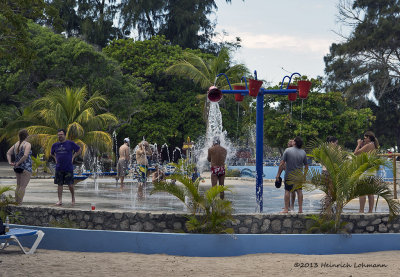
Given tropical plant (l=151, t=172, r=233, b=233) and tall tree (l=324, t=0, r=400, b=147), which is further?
tall tree (l=324, t=0, r=400, b=147)

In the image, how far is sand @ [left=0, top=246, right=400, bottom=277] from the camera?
26.4ft

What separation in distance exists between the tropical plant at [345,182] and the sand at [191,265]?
807 millimetres

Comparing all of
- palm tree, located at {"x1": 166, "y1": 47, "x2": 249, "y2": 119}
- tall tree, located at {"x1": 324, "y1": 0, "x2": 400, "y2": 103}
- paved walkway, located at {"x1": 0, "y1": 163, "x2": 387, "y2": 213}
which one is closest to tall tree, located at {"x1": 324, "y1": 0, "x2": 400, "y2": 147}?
tall tree, located at {"x1": 324, "y1": 0, "x2": 400, "y2": 103}

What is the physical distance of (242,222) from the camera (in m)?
10.2

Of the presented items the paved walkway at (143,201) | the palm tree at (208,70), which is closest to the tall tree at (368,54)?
the palm tree at (208,70)

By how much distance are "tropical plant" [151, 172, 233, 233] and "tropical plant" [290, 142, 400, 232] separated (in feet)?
4.59

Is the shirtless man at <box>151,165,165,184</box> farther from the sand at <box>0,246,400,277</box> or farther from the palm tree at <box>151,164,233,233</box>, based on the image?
the sand at <box>0,246,400,277</box>

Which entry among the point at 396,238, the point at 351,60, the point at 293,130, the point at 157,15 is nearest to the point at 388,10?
the point at 351,60

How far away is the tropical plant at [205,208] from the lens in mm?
9812

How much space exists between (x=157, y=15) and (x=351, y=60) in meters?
15.9

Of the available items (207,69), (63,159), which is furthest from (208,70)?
(63,159)

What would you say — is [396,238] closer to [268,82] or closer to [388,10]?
[268,82]

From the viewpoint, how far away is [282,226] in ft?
33.7

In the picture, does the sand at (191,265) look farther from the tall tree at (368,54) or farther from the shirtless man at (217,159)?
the tall tree at (368,54)
